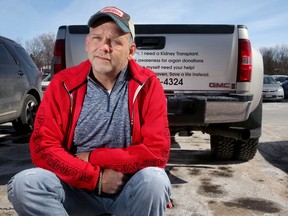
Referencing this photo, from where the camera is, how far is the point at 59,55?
389cm

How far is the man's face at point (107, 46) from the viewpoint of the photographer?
7.07 ft

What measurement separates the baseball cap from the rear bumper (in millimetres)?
1655

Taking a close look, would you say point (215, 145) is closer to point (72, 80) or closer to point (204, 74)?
point (204, 74)

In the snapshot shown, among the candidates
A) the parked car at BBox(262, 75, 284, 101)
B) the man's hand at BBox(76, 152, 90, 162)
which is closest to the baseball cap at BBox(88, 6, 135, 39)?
the man's hand at BBox(76, 152, 90, 162)

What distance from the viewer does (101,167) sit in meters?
2.08

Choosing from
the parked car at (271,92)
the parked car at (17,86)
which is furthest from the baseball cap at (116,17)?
the parked car at (271,92)

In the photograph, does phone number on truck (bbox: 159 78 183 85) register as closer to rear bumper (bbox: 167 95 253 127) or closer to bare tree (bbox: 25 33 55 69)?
rear bumper (bbox: 167 95 253 127)

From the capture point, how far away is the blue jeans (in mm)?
1891

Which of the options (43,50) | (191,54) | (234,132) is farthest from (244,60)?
(43,50)

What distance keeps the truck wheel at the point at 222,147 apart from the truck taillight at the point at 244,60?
1.10 m

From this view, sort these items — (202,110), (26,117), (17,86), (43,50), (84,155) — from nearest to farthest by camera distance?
1. (84,155)
2. (202,110)
3. (17,86)
4. (26,117)
5. (43,50)

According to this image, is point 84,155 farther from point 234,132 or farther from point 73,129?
point 234,132

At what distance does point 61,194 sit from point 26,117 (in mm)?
5132

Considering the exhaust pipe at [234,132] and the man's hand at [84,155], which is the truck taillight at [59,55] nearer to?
the exhaust pipe at [234,132]
